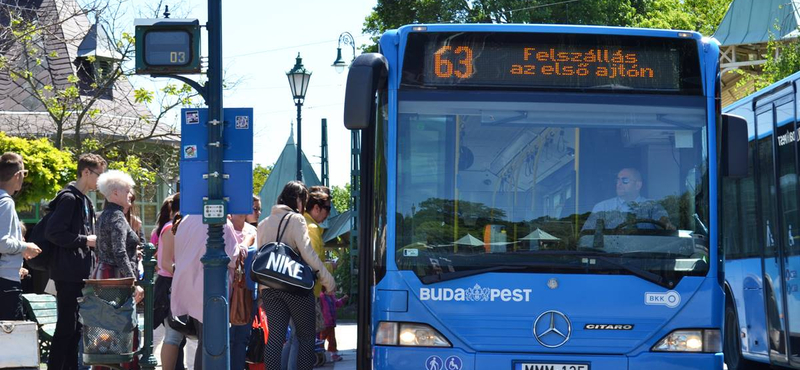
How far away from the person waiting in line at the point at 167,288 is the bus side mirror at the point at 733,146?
4554mm

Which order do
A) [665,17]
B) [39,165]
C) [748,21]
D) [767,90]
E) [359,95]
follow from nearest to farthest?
1. [359,95]
2. [767,90]
3. [39,165]
4. [665,17]
5. [748,21]

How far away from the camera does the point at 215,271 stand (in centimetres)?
913

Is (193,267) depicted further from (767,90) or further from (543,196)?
(767,90)

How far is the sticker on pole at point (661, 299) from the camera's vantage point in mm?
7449

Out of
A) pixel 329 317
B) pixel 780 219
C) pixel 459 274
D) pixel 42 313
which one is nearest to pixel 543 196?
pixel 459 274

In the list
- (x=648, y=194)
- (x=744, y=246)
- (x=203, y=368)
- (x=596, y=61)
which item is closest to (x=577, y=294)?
(x=648, y=194)

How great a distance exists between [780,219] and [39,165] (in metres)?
14.5

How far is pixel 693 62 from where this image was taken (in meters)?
7.76

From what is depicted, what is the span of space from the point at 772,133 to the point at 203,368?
5644mm

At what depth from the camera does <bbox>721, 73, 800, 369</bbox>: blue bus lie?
35.1 feet

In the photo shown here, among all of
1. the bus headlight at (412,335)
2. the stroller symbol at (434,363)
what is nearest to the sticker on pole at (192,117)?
the bus headlight at (412,335)

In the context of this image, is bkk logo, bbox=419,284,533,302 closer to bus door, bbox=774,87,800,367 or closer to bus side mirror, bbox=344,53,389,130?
bus side mirror, bbox=344,53,389,130

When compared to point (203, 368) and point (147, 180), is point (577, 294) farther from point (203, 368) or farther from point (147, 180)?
point (147, 180)

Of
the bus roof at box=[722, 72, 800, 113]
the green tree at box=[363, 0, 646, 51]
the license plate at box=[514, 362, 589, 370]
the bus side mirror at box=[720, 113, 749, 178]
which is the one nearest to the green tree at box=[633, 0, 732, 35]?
the green tree at box=[363, 0, 646, 51]
